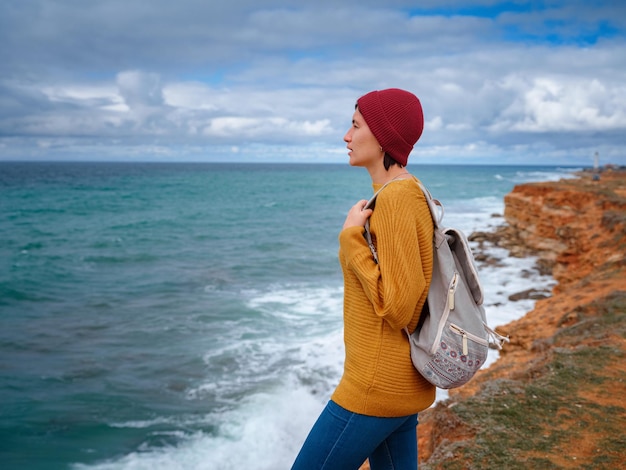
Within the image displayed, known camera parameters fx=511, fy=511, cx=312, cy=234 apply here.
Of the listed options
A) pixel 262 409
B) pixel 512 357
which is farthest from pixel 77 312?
pixel 512 357

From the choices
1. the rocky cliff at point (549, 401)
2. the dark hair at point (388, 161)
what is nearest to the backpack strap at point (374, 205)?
the dark hair at point (388, 161)

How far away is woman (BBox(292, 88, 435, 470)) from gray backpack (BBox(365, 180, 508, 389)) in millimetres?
51

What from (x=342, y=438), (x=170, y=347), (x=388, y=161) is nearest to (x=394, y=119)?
(x=388, y=161)

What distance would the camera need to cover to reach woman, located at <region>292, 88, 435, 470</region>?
1965 mm

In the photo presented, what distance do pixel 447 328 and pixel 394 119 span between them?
0.89 metres

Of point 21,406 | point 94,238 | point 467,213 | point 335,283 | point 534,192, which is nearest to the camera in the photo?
point 21,406

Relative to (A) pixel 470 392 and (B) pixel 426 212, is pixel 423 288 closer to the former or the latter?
(B) pixel 426 212

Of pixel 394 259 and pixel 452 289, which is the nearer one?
pixel 394 259

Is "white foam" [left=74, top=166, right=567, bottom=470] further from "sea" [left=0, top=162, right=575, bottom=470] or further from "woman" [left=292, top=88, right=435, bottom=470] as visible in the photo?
"woman" [left=292, top=88, right=435, bottom=470]

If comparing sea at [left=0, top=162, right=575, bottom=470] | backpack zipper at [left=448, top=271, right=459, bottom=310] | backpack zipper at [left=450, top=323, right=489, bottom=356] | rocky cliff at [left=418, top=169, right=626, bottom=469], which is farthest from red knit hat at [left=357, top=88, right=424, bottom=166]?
sea at [left=0, top=162, right=575, bottom=470]

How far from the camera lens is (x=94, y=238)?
28406 mm

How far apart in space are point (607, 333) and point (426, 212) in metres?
6.59

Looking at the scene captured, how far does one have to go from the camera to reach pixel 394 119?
216cm

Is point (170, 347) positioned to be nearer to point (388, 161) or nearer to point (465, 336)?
point (388, 161)
